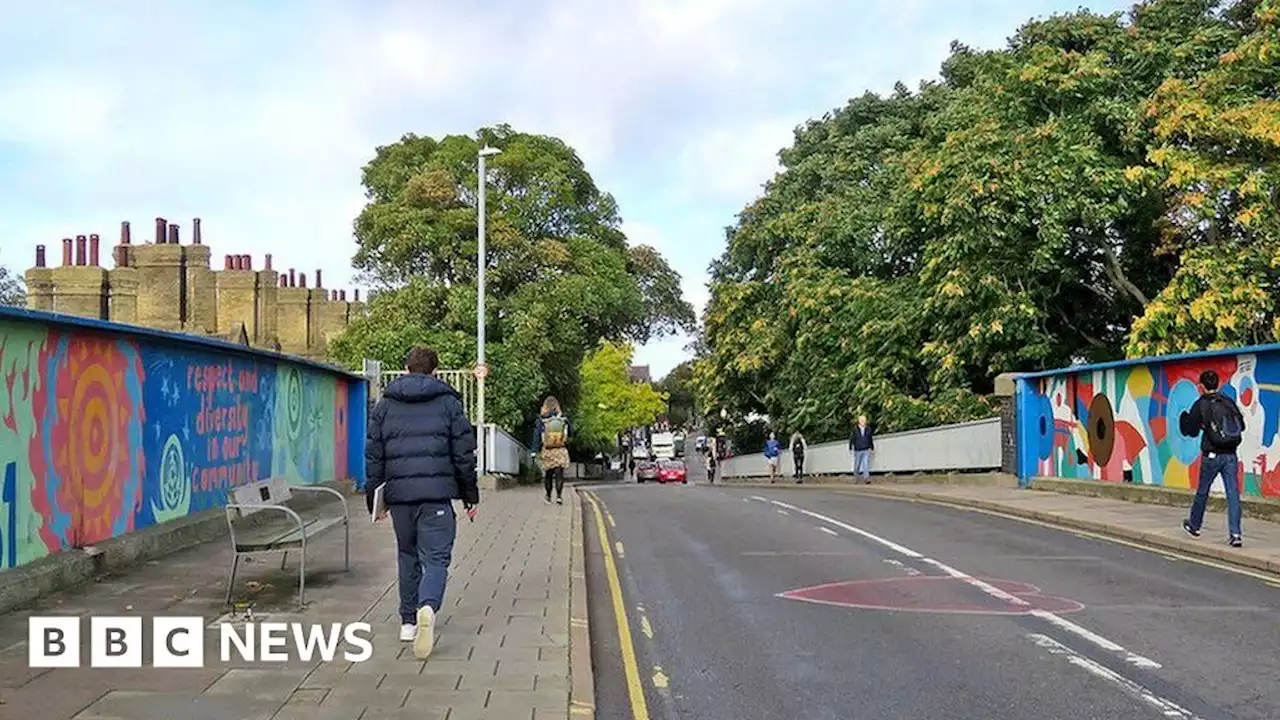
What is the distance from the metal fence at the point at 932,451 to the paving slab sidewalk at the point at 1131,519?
223 centimetres

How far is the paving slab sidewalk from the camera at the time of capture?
12.2 metres

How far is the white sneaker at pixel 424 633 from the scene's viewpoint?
7008mm

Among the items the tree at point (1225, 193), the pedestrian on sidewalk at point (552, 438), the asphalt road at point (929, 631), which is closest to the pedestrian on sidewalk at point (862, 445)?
the tree at point (1225, 193)

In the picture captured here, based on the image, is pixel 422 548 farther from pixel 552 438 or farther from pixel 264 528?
pixel 552 438

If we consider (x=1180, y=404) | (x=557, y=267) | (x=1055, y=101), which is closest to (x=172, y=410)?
(x=1180, y=404)

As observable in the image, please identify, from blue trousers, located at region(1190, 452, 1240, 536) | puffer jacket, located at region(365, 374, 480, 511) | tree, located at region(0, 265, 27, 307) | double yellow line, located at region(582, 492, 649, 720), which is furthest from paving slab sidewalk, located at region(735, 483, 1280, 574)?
tree, located at region(0, 265, 27, 307)

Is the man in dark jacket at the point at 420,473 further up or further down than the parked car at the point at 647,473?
further up

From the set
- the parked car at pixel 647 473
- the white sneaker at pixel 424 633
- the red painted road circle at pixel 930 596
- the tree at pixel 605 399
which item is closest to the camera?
the white sneaker at pixel 424 633

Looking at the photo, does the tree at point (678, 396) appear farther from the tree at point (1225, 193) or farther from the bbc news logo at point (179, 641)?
the bbc news logo at point (179, 641)

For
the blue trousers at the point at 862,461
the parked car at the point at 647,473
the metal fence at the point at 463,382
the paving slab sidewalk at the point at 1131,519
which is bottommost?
the parked car at the point at 647,473

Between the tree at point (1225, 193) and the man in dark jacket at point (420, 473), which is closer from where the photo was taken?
the man in dark jacket at point (420, 473)

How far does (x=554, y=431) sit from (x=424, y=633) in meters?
11.6

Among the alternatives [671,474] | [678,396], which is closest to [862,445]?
[671,474]

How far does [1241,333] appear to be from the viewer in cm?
2123
